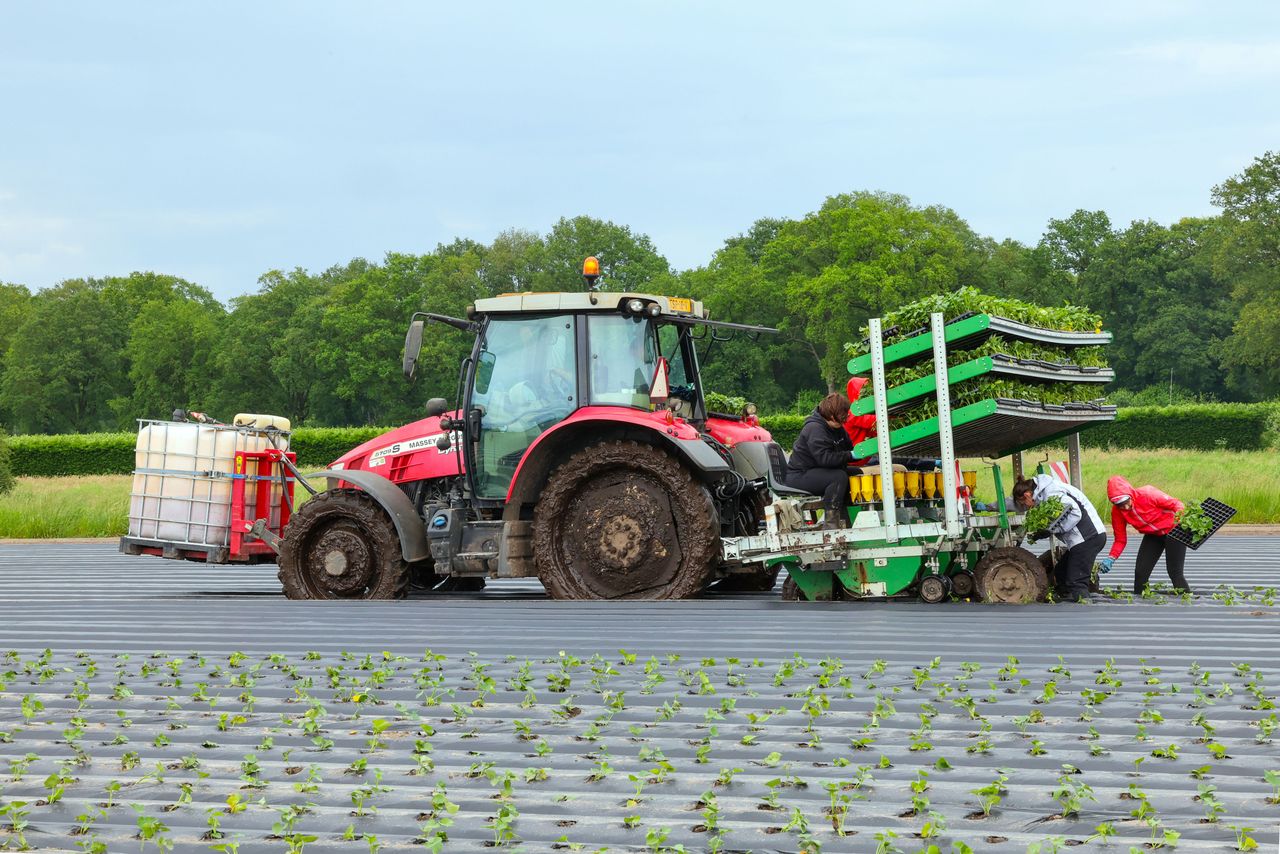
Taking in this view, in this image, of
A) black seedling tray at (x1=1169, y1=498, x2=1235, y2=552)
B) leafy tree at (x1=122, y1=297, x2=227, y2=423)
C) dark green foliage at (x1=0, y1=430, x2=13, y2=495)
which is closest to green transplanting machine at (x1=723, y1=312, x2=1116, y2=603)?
black seedling tray at (x1=1169, y1=498, x2=1235, y2=552)

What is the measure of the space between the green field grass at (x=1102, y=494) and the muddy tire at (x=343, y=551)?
217 inches

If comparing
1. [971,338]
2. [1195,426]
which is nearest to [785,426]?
[1195,426]

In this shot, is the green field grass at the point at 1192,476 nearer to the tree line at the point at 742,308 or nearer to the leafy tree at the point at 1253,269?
the leafy tree at the point at 1253,269

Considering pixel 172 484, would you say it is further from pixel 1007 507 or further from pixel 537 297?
pixel 1007 507

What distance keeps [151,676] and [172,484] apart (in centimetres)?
463

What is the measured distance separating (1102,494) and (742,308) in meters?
45.2

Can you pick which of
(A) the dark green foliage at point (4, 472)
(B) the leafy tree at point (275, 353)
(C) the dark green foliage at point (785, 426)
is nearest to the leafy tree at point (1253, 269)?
(C) the dark green foliage at point (785, 426)

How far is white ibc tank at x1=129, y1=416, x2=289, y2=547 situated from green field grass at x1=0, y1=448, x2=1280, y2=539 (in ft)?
21.6

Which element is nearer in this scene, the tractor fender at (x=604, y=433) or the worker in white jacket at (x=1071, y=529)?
the worker in white jacket at (x=1071, y=529)

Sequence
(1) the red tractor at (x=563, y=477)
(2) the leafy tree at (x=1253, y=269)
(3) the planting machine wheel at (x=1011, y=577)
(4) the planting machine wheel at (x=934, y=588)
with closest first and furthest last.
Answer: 1. (3) the planting machine wheel at (x=1011, y=577)
2. (4) the planting machine wheel at (x=934, y=588)
3. (1) the red tractor at (x=563, y=477)
4. (2) the leafy tree at (x=1253, y=269)

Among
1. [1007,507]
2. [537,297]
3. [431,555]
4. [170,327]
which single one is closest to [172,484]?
[431,555]

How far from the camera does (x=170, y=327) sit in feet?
240

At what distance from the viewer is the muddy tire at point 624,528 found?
9.60 metres

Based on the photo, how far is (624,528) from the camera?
979 centimetres
